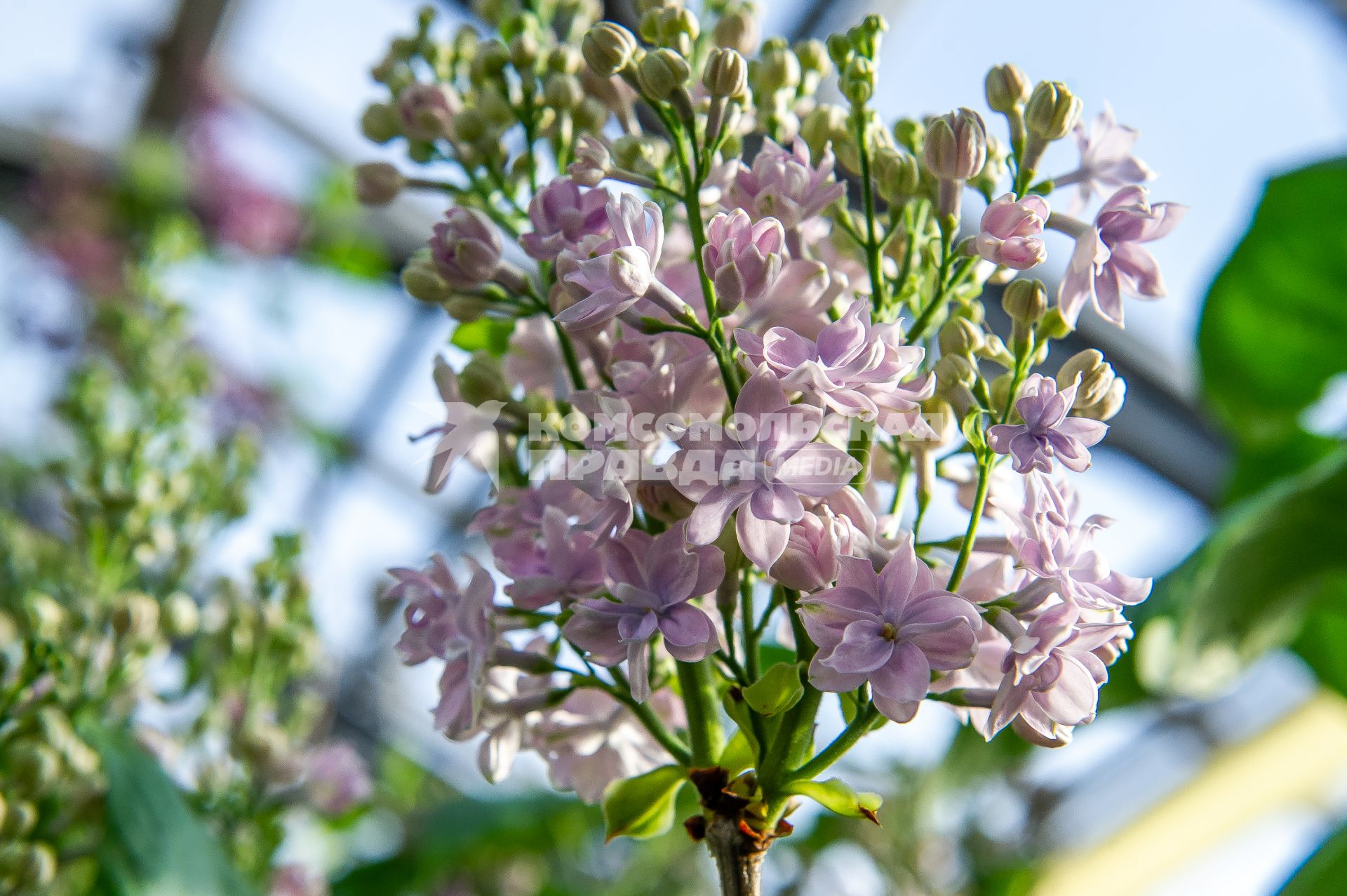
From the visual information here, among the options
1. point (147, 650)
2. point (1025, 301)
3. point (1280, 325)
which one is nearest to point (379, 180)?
point (1025, 301)

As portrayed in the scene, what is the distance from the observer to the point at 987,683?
1.31 ft

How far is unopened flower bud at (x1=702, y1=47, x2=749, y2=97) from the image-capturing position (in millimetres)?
425

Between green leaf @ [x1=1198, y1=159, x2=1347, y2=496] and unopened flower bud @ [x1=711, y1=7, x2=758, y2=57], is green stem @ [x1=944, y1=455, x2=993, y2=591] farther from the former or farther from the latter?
green leaf @ [x1=1198, y1=159, x2=1347, y2=496]

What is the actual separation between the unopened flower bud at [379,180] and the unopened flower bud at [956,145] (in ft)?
0.94

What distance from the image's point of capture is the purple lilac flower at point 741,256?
36cm

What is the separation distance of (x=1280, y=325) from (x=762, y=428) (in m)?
1.05

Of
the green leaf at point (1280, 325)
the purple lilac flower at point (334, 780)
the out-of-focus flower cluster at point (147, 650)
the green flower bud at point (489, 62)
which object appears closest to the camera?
the green flower bud at point (489, 62)

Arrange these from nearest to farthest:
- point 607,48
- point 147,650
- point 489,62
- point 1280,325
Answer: point 607,48 → point 489,62 → point 147,650 → point 1280,325

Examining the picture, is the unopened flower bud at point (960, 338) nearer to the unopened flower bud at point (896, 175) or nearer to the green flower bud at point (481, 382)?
the unopened flower bud at point (896, 175)

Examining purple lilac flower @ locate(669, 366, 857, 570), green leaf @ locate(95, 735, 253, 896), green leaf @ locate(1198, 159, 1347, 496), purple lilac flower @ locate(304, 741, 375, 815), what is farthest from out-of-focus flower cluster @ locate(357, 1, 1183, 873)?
green leaf @ locate(1198, 159, 1347, 496)

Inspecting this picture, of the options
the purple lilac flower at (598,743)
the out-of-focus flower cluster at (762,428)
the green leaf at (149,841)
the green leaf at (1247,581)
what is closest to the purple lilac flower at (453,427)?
the out-of-focus flower cluster at (762,428)

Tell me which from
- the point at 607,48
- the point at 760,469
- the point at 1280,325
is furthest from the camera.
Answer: the point at 1280,325

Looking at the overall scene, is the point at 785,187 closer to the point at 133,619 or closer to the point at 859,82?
the point at 859,82

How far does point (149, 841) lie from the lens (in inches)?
24.0
